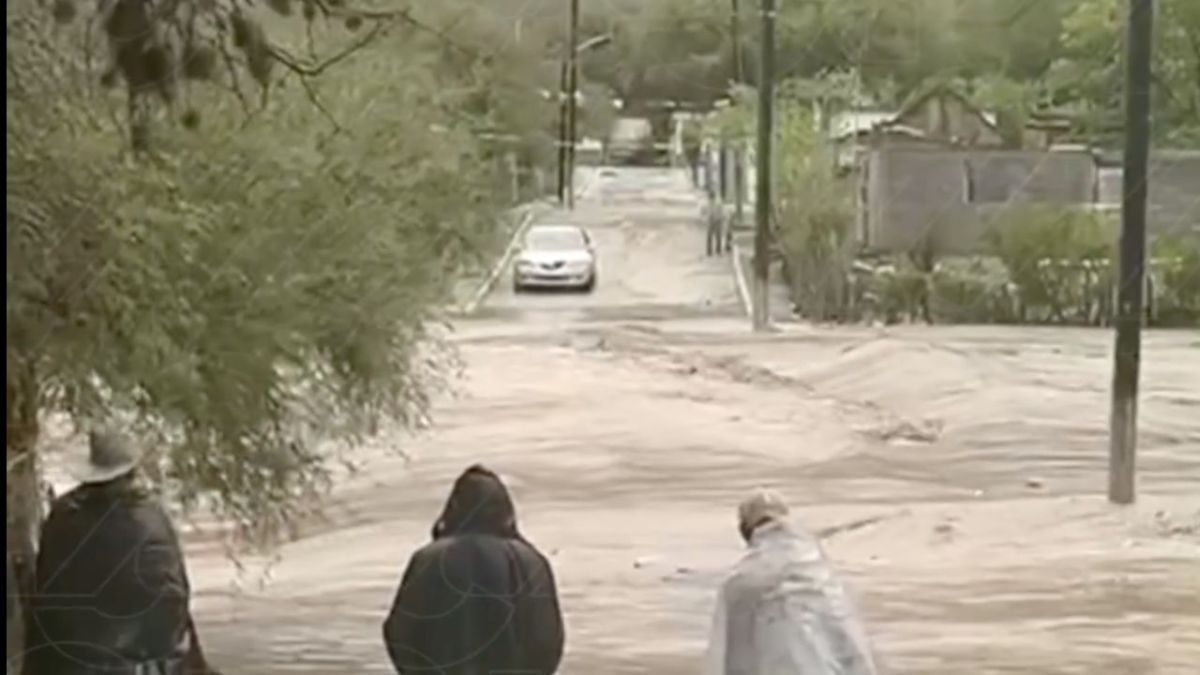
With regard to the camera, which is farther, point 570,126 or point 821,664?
point 570,126

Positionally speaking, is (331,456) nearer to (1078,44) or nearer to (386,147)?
(386,147)

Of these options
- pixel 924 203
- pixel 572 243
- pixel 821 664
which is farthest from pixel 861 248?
pixel 821 664

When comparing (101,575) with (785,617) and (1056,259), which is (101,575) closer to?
(785,617)

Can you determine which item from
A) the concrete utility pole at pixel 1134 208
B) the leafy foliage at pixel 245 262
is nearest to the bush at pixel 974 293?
the concrete utility pole at pixel 1134 208

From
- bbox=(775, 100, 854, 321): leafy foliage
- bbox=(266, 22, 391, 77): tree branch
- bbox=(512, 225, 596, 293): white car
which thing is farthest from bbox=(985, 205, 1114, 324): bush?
bbox=(266, 22, 391, 77): tree branch

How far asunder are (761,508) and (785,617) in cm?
14

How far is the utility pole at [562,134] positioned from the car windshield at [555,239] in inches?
1.3

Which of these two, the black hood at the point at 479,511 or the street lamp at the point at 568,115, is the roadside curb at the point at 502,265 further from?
the black hood at the point at 479,511

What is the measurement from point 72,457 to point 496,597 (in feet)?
1.57

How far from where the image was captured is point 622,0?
8.76 ft

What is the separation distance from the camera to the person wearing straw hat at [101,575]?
2.58 meters

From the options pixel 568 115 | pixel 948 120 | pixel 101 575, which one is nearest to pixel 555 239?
pixel 568 115

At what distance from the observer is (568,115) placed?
8.82ft

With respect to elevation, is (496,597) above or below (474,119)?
below
